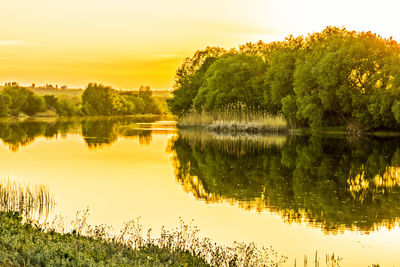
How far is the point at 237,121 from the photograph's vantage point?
2446 inches

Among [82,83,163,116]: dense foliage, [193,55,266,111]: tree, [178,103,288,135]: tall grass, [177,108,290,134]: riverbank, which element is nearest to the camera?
[177,108,290,134]: riverbank

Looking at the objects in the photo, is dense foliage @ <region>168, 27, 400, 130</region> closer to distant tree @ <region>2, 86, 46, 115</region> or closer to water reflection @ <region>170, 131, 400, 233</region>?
water reflection @ <region>170, 131, 400, 233</region>

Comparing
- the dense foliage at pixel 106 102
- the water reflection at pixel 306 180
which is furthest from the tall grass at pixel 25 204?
the dense foliage at pixel 106 102

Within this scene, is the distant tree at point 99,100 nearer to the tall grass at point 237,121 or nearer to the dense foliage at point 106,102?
the dense foliage at point 106,102

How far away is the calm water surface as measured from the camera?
13.9 meters

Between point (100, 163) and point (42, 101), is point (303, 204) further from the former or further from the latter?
point (42, 101)

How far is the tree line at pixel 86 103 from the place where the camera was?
119875 mm

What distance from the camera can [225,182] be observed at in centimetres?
2295

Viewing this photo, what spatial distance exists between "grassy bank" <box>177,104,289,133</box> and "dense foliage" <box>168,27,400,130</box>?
1.60 meters

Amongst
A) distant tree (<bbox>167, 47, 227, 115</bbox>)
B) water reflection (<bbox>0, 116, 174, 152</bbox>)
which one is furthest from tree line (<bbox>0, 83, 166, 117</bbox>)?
distant tree (<bbox>167, 47, 227, 115</bbox>)

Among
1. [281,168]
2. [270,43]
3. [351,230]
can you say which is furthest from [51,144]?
[270,43]

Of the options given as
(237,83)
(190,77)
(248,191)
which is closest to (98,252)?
(248,191)

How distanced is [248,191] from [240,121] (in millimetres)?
41997

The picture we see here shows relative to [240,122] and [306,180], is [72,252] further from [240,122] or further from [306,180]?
[240,122]
